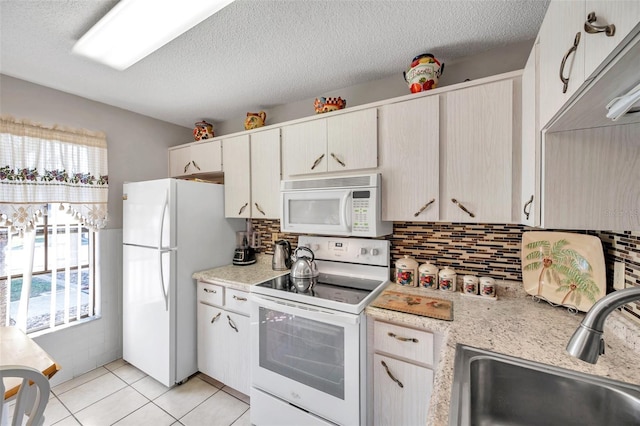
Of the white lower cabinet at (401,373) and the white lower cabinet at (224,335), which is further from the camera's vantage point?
the white lower cabinet at (224,335)

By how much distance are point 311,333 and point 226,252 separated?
1.26 metres

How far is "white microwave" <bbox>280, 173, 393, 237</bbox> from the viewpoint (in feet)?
5.44

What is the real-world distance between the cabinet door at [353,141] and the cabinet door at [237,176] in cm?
81

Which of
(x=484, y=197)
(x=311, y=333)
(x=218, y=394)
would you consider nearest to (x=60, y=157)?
(x=218, y=394)

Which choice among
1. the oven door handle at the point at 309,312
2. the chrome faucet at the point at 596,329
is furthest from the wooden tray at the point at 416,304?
the chrome faucet at the point at 596,329

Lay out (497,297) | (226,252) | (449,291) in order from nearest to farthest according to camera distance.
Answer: (497,297) → (449,291) → (226,252)

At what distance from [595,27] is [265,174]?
1.94 meters

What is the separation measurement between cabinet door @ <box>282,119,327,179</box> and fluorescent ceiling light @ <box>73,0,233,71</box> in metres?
0.89

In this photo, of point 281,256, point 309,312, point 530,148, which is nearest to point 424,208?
point 530,148

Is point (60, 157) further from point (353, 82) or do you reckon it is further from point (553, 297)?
point (553, 297)

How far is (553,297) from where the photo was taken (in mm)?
1335

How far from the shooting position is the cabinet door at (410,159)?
1.54 metres

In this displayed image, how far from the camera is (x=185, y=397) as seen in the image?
1980 millimetres

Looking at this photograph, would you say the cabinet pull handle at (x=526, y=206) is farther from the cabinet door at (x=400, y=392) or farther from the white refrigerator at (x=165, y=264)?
the white refrigerator at (x=165, y=264)
